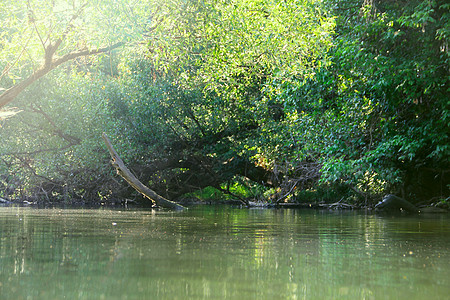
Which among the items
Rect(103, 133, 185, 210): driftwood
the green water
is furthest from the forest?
the green water

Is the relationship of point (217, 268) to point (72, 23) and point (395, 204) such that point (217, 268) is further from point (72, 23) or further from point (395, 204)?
point (395, 204)

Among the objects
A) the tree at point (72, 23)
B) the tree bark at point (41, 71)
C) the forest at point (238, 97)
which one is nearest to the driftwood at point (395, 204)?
the forest at point (238, 97)

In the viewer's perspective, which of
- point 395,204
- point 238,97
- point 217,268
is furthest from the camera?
point 238,97

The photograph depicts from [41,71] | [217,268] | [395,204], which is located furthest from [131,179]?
[217,268]

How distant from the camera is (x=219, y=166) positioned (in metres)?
20.6

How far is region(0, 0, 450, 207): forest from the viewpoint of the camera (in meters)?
11.3

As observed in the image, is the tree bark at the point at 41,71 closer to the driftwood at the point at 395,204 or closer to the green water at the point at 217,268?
the green water at the point at 217,268

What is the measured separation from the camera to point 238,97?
17.7 metres

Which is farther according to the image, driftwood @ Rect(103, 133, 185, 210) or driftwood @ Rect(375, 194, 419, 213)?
driftwood @ Rect(375, 194, 419, 213)

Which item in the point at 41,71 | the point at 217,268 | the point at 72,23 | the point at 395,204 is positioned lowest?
the point at 395,204

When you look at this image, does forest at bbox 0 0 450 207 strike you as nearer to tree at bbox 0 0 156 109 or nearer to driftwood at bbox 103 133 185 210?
tree at bbox 0 0 156 109

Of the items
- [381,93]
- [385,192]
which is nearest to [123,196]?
[385,192]

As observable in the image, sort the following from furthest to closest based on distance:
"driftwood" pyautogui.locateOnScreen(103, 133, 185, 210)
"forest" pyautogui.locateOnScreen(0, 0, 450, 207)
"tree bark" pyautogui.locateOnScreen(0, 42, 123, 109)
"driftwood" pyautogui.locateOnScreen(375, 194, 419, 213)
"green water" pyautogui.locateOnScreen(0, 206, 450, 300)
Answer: "driftwood" pyautogui.locateOnScreen(375, 194, 419, 213) → "driftwood" pyautogui.locateOnScreen(103, 133, 185, 210) → "tree bark" pyautogui.locateOnScreen(0, 42, 123, 109) → "forest" pyautogui.locateOnScreen(0, 0, 450, 207) → "green water" pyautogui.locateOnScreen(0, 206, 450, 300)

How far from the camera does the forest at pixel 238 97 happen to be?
1130 cm
